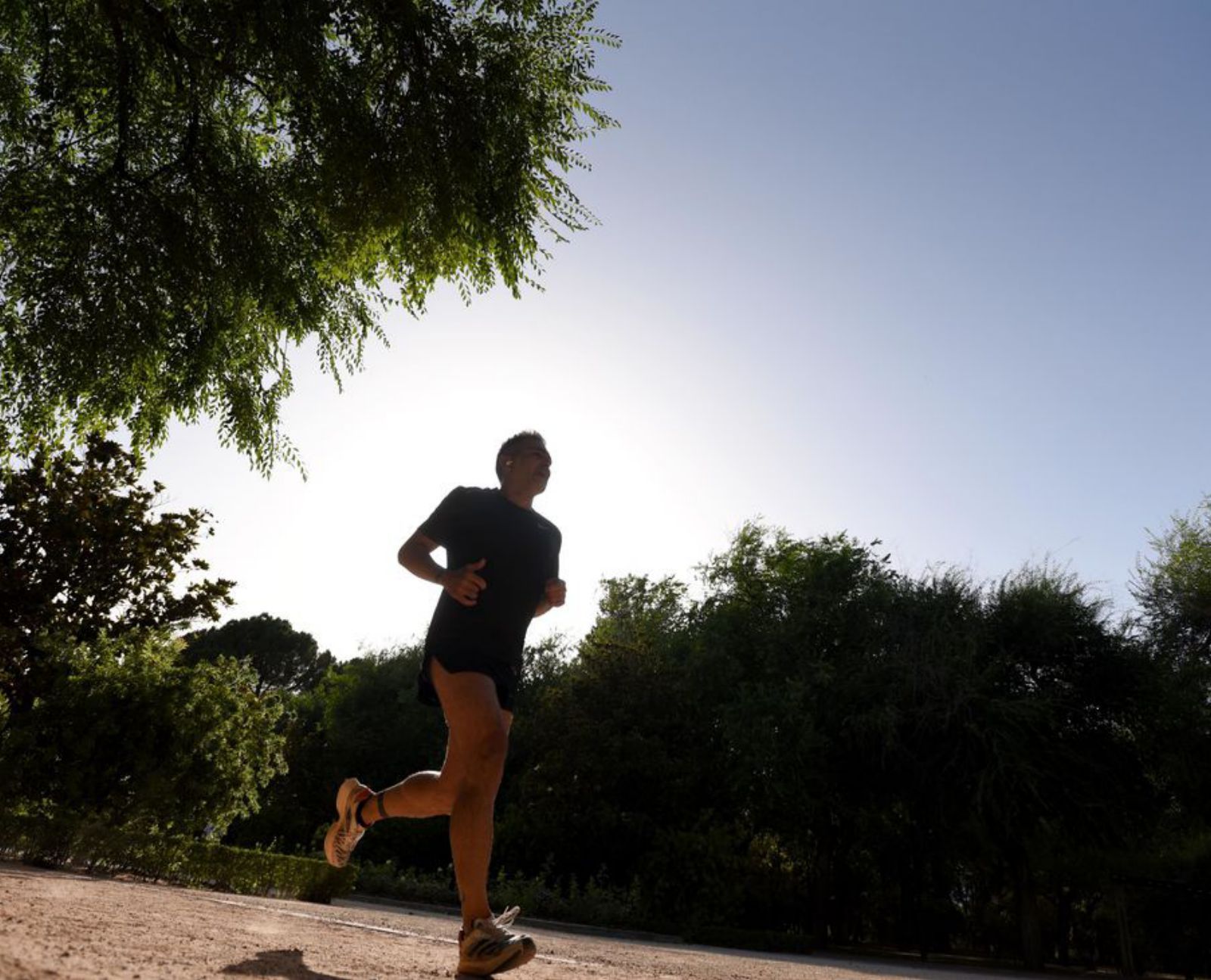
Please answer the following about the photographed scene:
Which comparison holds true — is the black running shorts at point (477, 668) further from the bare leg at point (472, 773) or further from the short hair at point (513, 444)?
the short hair at point (513, 444)

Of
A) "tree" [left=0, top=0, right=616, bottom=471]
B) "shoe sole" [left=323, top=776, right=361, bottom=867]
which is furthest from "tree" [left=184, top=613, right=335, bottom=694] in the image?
"shoe sole" [left=323, top=776, right=361, bottom=867]

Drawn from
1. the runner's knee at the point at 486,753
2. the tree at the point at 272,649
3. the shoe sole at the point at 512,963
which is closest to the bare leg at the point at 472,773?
the runner's knee at the point at 486,753

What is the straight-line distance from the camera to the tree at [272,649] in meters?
54.5

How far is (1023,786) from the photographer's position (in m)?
20.8

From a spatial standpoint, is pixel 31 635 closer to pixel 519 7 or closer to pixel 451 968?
pixel 519 7

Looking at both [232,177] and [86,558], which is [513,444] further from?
[86,558]

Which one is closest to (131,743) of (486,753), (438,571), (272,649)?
(438,571)

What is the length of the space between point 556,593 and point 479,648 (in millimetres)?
609

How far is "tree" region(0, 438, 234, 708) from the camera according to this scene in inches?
552

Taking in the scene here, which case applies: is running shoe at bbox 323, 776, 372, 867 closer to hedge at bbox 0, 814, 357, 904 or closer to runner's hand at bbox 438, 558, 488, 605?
runner's hand at bbox 438, 558, 488, 605

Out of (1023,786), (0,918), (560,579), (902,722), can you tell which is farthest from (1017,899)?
(0,918)

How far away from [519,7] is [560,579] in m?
5.16

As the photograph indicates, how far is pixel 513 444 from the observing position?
13.4 ft

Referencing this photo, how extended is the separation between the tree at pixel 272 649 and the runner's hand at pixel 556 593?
53068 millimetres
